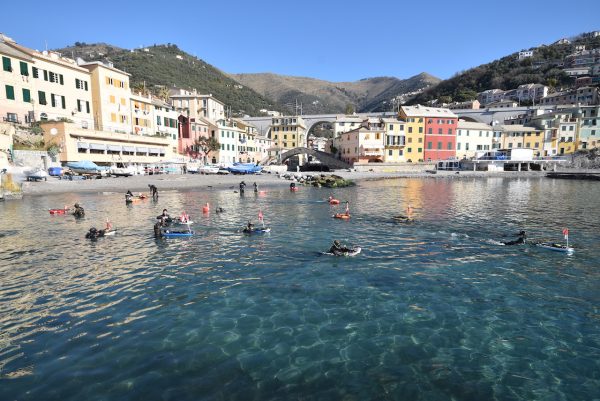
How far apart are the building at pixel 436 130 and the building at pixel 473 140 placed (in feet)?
9.01

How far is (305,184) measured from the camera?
6197 cm

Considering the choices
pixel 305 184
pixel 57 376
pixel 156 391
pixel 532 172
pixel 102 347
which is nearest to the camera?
pixel 156 391

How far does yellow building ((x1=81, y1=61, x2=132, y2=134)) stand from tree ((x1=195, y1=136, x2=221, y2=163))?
17.7 m

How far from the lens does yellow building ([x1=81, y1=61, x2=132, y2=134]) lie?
212ft

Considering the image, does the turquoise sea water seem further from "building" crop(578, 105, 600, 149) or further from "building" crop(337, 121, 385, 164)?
"building" crop(578, 105, 600, 149)

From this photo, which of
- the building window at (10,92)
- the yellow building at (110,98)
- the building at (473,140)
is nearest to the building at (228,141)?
the yellow building at (110,98)

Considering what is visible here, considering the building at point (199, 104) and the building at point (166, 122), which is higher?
the building at point (199, 104)

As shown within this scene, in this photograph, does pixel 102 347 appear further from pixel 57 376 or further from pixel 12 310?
pixel 12 310

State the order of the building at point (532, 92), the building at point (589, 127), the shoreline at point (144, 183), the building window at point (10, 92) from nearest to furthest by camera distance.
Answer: the shoreline at point (144, 183)
the building window at point (10, 92)
the building at point (589, 127)
the building at point (532, 92)

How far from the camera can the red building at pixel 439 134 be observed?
96562 mm

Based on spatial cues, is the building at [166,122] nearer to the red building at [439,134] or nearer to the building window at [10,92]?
the building window at [10,92]

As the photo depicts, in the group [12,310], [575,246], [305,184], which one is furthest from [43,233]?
[305,184]

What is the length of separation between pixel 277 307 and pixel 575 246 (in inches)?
758

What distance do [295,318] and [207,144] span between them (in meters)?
77.9
